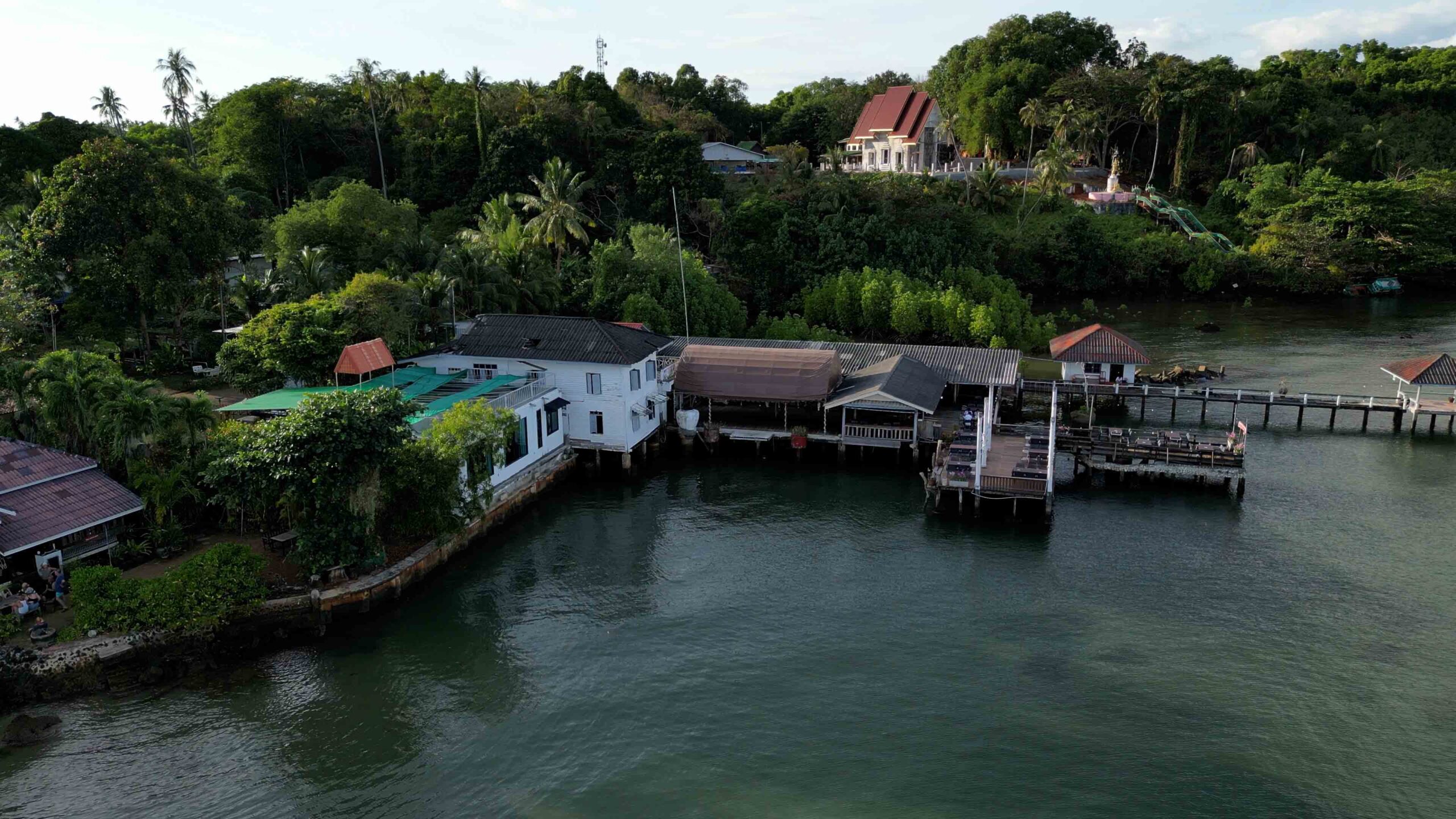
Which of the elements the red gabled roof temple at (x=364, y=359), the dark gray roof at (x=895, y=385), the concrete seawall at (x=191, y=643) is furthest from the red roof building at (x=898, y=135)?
the concrete seawall at (x=191, y=643)

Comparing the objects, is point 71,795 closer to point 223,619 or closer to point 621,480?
point 223,619

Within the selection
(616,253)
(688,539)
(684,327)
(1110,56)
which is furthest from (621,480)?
(1110,56)

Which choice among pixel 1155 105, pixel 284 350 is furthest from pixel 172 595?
pixel 1155 105

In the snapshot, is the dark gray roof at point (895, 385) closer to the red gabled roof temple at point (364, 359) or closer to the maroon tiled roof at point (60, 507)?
the red gabled roof temple at point (364, 359)

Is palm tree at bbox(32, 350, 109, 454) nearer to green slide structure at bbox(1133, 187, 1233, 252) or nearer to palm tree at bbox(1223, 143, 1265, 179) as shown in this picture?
green slide structure at bbox(1133, 187, 1233, 252)

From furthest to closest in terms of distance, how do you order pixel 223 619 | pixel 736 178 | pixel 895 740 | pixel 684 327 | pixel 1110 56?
1. pixel 1110 56
2. pixel 736 178
3. pixel 684 327
4. pixel 223 619
5. pixel 895 740
